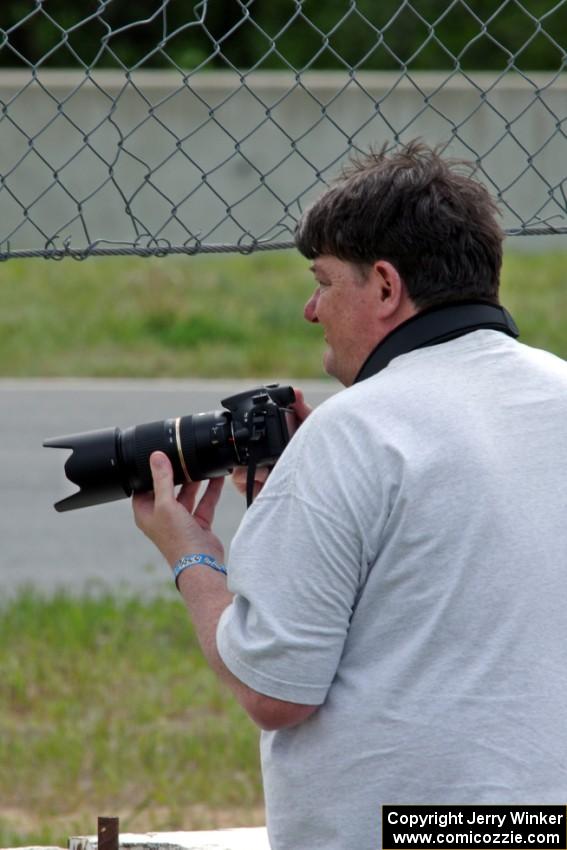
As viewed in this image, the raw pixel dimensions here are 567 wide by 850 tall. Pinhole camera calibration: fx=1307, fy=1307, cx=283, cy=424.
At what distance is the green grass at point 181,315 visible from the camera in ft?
29.2

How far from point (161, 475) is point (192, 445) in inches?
3.1

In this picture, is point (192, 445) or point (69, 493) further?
point (69, 493)

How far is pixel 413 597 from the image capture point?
4.90 ft

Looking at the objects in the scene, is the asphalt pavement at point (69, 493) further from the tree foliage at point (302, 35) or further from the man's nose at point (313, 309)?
the tree foliage at point (302, 35)

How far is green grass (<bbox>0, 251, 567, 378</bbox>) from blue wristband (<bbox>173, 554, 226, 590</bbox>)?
22.2 feet

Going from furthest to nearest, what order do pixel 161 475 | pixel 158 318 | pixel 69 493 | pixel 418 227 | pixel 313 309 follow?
1. pixel 158 318
2. pixel 69 493
3. pixel 161 475
4. pixel 313 309
5. pixel 418 227

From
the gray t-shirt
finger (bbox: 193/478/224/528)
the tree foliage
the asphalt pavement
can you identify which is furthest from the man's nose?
the tree foliage

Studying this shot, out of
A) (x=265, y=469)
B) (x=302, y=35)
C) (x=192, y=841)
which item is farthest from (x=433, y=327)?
(x=302, y=35)

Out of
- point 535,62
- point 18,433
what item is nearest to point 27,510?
point 18,433

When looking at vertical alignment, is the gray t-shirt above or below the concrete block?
above

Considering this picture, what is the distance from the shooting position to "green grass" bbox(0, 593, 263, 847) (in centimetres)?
324

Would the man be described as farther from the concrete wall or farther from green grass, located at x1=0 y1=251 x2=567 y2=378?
the concrete wall

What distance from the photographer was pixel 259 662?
4.93ft

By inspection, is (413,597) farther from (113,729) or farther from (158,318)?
(158,318)
